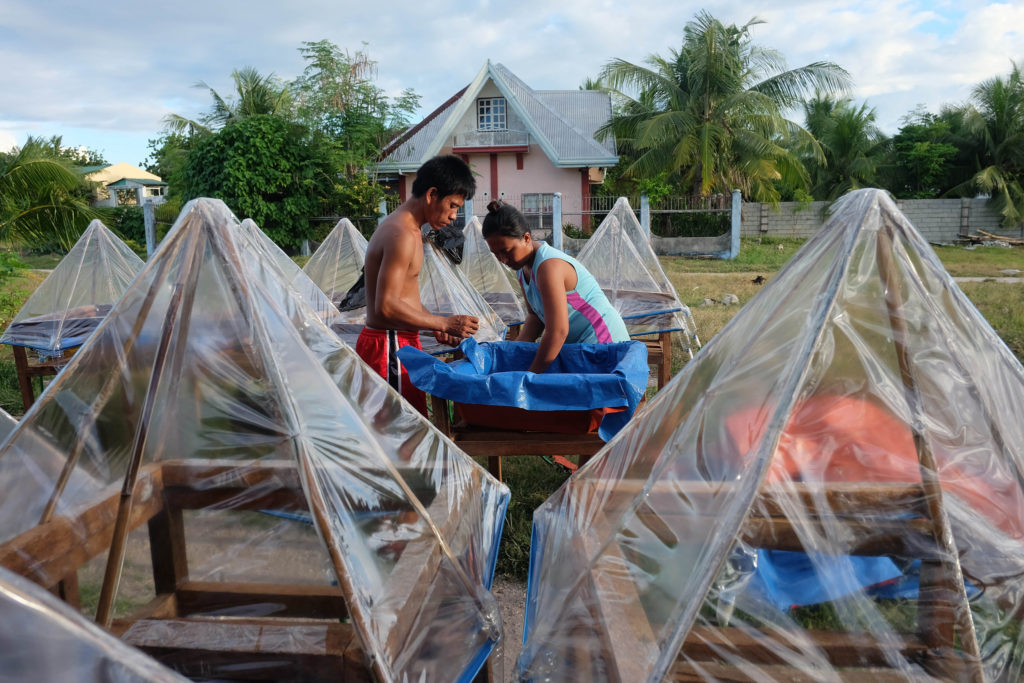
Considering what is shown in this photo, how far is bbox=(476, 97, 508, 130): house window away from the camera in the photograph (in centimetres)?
1917

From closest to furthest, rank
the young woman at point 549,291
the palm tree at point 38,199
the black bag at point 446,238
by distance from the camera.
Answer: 1. the young woman at point 549,291
2. the black bag at point 446,238
3. the palm tree at point 38,199

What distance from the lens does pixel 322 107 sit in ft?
58.7

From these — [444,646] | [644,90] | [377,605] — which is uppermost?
[644,90]

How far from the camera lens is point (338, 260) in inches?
303

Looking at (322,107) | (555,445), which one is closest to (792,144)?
(322,107)

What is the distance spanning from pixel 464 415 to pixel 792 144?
1986 cm

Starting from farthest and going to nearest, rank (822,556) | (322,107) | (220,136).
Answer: (322,107), (220,136), (822,556)

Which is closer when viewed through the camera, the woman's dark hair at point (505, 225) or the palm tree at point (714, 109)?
the woman's dark hair at point (505, 225)

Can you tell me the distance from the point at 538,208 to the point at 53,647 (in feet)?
62.3

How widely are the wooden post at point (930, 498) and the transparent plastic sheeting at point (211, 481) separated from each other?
92 cm

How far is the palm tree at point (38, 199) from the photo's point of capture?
832 centimetres

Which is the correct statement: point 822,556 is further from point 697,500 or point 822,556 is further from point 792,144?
point 792,144

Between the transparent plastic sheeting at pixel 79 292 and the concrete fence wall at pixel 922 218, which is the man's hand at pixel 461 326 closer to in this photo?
the transparent plastic sheeting at pixel 79 292

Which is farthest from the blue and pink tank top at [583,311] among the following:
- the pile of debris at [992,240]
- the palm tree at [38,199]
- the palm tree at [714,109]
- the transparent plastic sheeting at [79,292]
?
the pile of debris at [992,240]
